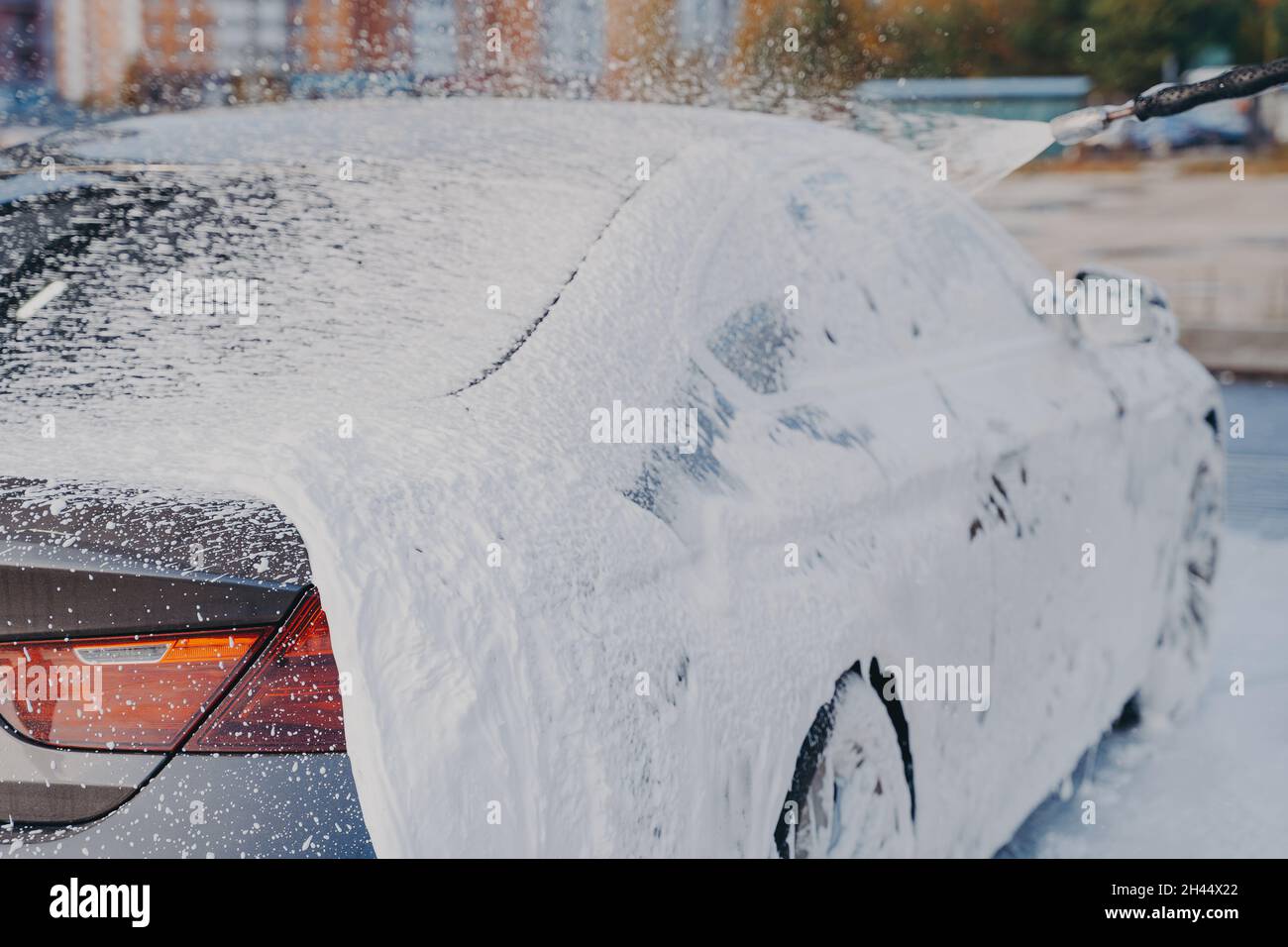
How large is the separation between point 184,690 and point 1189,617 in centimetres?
321

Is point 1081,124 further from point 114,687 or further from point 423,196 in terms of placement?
point 114,687

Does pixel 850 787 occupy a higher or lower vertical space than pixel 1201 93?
lower

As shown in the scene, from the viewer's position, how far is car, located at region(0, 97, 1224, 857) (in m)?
1.55

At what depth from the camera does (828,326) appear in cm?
265

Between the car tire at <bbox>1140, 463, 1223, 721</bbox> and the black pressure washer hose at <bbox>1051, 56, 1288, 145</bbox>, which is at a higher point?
the black pressure washer hose at <bbox>1051, 56, 1288, 145</bbox>

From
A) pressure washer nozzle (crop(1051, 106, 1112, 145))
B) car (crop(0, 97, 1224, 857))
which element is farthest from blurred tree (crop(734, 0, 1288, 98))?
car (crop(0, 97, 1224, 857))

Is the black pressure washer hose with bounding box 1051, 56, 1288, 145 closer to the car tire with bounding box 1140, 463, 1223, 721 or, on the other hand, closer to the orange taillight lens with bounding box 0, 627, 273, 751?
the car tire with bounding box 1140, 463, 1223, 721

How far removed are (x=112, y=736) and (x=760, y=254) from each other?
1360mm

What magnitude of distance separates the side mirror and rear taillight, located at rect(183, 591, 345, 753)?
2.38 m

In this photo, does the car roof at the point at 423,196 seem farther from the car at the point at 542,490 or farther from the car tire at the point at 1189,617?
the car tire at the point at 1189,617

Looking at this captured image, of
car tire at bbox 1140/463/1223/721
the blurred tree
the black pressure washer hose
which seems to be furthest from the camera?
the blurred tree

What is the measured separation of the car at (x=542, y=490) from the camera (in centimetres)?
155

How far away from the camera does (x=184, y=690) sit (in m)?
1.55

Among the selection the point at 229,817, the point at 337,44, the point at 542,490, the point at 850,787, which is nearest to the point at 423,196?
the point at 542,490
